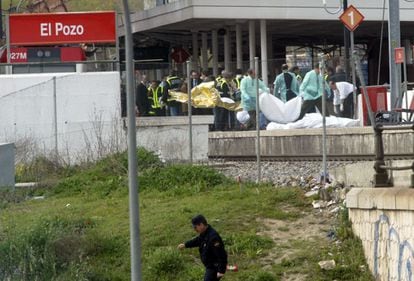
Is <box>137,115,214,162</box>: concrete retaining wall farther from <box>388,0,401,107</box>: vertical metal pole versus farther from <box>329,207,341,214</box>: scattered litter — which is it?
<box>329,207,341,214</box>: scattered litter

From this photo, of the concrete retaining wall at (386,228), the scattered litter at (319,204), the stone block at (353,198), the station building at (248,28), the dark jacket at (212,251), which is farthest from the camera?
the station building at (248,28)

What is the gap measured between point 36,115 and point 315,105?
6.91m

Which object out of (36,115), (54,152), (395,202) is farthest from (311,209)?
(36,115)

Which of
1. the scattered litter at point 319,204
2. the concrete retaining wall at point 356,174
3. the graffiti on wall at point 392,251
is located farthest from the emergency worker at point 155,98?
the graffiti on wall at point 392,251

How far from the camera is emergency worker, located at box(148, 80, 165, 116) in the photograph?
896 inches

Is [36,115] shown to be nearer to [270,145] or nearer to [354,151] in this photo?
[270,145]

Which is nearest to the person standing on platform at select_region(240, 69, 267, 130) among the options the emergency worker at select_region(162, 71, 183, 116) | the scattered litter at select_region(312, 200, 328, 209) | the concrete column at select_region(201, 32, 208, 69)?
the emergency worker at select_region(162, 71, 183, 116)

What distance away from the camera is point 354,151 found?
66.3 feet

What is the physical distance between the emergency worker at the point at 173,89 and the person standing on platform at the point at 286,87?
7.48ft

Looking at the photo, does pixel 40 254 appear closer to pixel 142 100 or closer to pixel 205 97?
pixel 205 97

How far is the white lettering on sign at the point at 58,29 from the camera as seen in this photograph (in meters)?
27.2

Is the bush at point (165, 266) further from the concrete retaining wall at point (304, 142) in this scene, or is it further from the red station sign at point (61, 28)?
the red station sign at point (61, 28)

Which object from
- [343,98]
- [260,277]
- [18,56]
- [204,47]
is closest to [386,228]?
[260,277]

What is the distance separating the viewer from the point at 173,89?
22.8 metres
